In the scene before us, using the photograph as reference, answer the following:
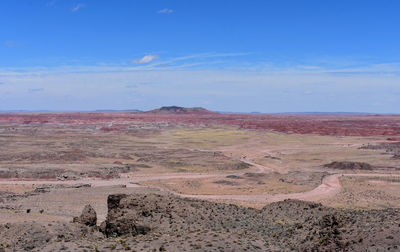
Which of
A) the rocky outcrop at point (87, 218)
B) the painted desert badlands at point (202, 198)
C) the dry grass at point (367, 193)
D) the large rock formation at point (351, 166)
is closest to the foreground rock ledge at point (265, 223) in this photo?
the painted desert badlands at point (202, 198)

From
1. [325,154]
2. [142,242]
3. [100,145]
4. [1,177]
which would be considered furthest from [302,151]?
[142,242]

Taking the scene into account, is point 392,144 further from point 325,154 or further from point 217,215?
point 217,215

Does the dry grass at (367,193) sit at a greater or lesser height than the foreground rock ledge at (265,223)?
lesser

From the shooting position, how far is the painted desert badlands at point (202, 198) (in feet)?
60.2

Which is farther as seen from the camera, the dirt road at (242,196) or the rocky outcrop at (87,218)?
the dirt road at (242,196)

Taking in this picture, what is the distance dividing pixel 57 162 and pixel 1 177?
13.5 meters

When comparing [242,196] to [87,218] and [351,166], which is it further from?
[351,166]

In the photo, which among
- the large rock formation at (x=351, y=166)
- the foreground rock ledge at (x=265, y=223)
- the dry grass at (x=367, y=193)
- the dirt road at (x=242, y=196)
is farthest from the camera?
the large rock formation at (x=351, y=166)

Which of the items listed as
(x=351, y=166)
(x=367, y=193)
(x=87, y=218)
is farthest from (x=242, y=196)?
(x=351, y=166)

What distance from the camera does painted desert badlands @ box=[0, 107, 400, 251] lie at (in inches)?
723

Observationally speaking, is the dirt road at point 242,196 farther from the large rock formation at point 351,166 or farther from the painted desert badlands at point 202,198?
the large rock formation at point 351,166

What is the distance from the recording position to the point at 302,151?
275 feet

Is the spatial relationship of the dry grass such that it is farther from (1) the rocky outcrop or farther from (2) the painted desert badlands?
(1) the rocky outcrop

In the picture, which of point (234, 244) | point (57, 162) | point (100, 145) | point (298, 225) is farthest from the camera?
point (100, 145)
